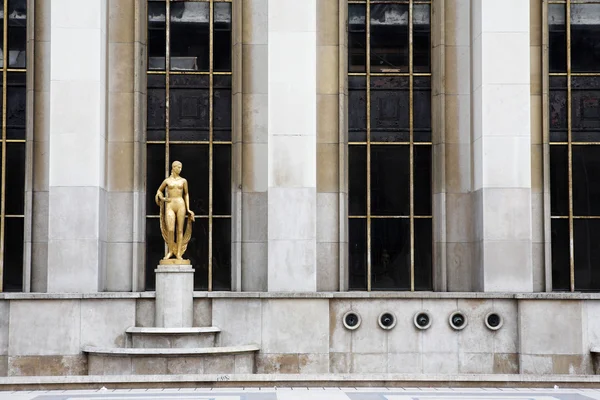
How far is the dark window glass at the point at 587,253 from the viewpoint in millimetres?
26859

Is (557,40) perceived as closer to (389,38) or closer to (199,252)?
(389,38)

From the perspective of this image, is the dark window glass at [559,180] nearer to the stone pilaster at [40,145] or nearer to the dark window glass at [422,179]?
the dark window glass at [422,179]

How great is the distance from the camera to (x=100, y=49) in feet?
85.4

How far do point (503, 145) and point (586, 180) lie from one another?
10.4 feet

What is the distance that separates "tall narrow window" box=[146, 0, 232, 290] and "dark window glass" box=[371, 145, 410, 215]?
462 centimetres

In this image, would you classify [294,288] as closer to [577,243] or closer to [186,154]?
[186,154]

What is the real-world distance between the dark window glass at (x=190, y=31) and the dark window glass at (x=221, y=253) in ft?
17.2

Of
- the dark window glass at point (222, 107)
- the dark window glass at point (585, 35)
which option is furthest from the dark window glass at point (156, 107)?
the dark window glass at point (585, 35)

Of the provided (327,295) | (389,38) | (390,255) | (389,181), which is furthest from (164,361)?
(389,38)

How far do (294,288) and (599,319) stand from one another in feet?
28.6

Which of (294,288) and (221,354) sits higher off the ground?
(294,288)

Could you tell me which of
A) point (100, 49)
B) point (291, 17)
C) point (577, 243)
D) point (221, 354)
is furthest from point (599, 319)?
point (100, 49)

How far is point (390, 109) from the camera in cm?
2769

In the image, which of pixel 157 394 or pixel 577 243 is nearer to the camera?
pixel 157 394
